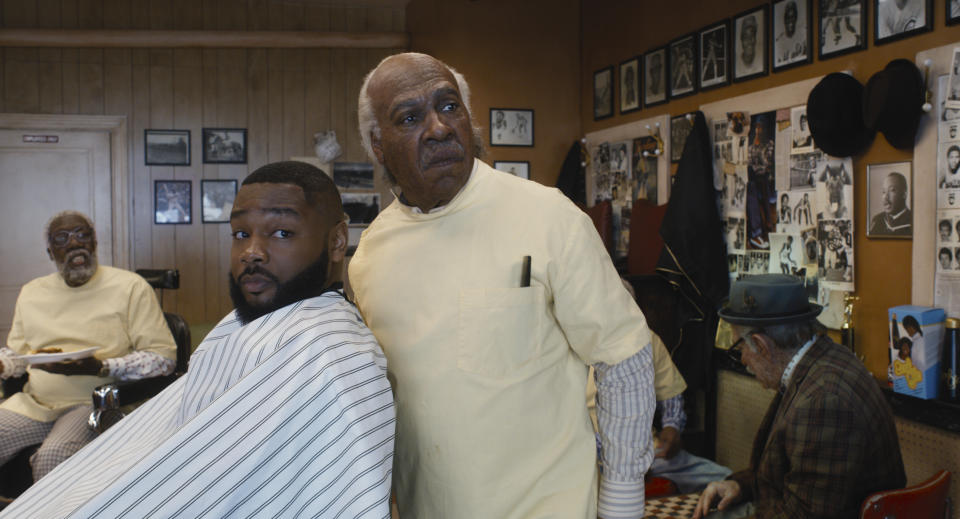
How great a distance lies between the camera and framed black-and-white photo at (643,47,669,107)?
4012 mm

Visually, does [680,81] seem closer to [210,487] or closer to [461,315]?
[461,315]

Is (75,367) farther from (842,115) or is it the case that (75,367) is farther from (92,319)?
(842,115)

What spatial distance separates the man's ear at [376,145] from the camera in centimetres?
144

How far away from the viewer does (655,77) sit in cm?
409

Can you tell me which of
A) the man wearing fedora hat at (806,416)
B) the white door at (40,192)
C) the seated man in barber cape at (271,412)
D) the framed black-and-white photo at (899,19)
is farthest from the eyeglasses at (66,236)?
the framed black-and-white photo at (899,19)

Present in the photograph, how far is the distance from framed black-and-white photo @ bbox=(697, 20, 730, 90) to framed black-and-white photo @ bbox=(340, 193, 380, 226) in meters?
2.98

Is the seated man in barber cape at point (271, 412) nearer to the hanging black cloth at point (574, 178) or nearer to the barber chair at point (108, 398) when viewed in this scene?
the barber chair at point (108, 398)

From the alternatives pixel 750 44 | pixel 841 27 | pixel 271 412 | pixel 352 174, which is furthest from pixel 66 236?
pixel 841 27

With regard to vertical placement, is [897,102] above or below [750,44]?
below

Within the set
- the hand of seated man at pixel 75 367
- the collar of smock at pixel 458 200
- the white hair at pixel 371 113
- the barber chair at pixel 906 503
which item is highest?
the white hair at pixel 371 113

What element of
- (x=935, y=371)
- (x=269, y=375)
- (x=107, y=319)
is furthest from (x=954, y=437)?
(x=107, y=319)

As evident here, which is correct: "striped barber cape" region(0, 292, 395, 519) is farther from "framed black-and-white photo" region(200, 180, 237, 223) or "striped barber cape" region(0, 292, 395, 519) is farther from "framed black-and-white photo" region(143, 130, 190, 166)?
"framed black-and-white photo" region(143, 130, 190, 166)

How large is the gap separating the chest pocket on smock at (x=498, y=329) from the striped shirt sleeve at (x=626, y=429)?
0.50 ft

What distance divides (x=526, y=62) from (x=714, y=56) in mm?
1642
